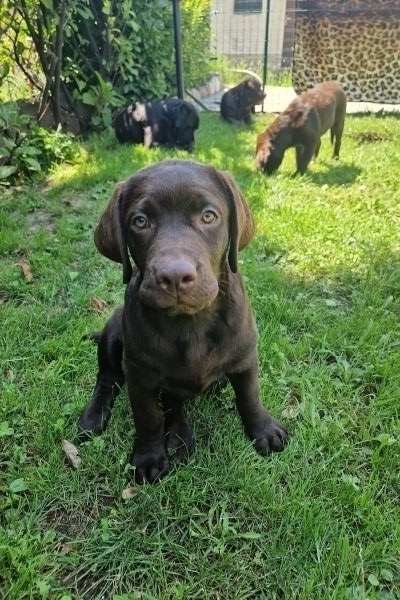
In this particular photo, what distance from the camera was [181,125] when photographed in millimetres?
7422

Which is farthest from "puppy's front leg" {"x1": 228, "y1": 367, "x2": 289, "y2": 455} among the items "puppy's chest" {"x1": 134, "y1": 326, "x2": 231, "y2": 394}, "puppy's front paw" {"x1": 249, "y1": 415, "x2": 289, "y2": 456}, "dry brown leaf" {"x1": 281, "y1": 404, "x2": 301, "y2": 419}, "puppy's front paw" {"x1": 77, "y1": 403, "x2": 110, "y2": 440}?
"puppy's front paw" {"x1": 77, "y1": 403, "x2": 110, "y2": 440}

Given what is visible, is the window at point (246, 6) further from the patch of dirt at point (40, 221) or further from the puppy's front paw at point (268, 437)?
the puppy's front paw at point (268, 437)

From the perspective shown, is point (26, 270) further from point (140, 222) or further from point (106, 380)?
point (140, 222)

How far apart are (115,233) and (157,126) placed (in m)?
5.99

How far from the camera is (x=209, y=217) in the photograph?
6.11 ft

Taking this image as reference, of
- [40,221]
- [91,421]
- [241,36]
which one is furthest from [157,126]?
[241,36]

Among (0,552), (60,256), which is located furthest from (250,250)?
(0,552)

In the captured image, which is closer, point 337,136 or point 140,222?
point 140,222

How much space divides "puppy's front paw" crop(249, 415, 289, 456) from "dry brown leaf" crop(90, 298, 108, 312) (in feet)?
5.13

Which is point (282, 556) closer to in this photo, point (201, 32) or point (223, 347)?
point (223, 347)

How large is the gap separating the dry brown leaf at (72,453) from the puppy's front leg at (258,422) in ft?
2.54

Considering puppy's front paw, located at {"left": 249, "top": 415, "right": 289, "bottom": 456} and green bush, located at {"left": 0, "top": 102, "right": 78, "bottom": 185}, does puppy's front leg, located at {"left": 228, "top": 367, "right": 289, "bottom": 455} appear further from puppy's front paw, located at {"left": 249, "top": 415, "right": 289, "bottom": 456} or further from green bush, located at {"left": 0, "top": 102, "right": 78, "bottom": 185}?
green bush, located at {"left": 0, "top": 102, "right": 78, "bottom": 185}

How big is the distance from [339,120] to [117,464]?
6.00 meters

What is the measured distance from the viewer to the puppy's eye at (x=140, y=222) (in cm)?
184
